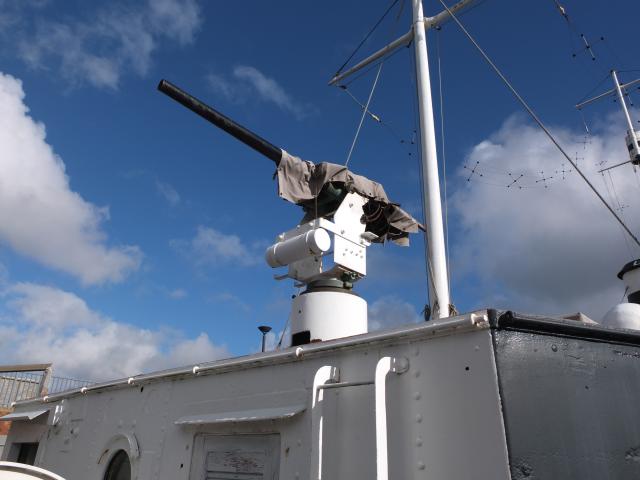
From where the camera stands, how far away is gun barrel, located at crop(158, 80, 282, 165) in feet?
21.5

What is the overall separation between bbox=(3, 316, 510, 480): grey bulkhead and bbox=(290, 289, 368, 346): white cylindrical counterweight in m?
1.23

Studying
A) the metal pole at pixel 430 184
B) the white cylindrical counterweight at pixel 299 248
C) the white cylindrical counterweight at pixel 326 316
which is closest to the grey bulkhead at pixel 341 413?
the white cylindrical counterweight at pixel 326 316

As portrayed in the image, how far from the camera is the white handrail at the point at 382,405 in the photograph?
2.68m

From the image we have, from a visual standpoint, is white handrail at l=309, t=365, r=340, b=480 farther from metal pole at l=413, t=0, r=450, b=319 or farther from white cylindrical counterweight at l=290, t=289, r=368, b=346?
metal pole at l=413, t=0, r=450, b=319

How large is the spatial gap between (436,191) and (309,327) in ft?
10.1

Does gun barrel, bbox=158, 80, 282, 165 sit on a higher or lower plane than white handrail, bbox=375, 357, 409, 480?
higher

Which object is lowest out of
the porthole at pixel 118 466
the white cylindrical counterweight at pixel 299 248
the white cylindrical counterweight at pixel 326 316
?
the porthole at pixel 118 466

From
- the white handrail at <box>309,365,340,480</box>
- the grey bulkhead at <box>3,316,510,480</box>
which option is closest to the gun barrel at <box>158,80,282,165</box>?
the grey bulkhead at <box>3,316,510,480</box>

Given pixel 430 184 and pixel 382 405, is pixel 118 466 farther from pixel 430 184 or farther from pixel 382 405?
pixel 430 184

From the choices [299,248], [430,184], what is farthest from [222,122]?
[430,184]

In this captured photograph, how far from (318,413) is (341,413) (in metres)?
0.16

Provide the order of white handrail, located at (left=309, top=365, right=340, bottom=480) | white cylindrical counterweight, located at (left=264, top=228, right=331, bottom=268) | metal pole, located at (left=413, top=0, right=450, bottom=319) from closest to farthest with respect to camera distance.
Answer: white handrail, located at (left=309, top=365, right=340, bottom=480), white cylindrical counterweight, located at (left=264, top=228, right=331, bottom=268), metal pole, located at (left=413, top=0, right=450, bottom=319)

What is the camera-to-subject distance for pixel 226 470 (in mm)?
→ 3826

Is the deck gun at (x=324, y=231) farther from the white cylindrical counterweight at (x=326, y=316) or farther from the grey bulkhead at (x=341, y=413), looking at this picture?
the grey bulkhead at (x=341, y=413)
